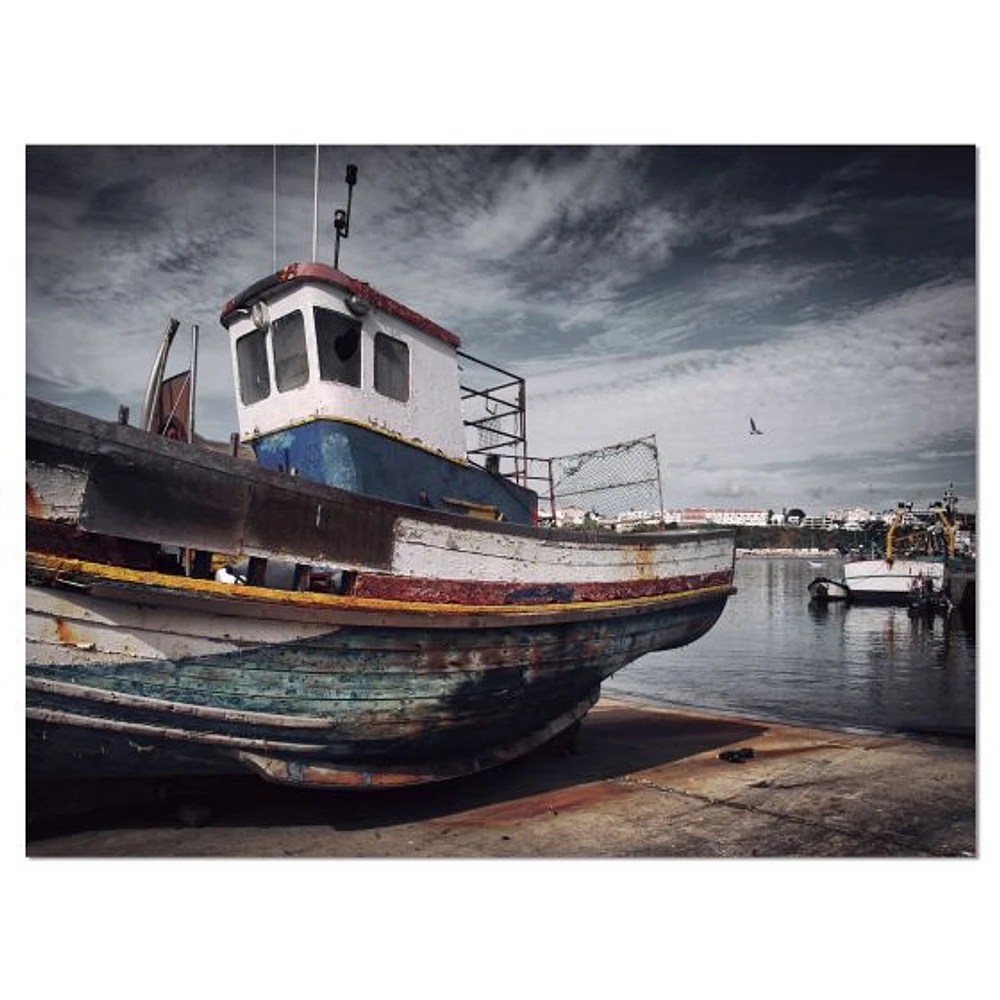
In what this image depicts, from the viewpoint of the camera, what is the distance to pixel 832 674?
13.8 m

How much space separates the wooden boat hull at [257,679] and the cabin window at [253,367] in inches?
72.7

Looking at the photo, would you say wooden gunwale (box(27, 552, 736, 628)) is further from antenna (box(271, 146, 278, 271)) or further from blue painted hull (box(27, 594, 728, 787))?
antenna (box(271, 146, 278, 271))

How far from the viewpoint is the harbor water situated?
10.1m

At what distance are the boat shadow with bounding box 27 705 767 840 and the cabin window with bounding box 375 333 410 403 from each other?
2.79m

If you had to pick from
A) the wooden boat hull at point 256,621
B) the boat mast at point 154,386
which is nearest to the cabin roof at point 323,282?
the boat mast at point 154,386

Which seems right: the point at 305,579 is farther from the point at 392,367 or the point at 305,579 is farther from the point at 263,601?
the point at 392,367

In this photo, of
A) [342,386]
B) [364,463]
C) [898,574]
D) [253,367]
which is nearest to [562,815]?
[364,463]

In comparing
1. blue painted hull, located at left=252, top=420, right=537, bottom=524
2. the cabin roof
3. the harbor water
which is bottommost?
the harbor water

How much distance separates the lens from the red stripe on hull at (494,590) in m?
3.95

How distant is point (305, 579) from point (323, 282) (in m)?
1.92

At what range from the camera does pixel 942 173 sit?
4.59 m

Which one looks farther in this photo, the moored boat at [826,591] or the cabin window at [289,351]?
the moored boat at [826,591]

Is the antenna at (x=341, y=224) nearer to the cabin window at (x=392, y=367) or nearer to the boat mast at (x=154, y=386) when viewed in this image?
the cabin window at (x=392, y=367)

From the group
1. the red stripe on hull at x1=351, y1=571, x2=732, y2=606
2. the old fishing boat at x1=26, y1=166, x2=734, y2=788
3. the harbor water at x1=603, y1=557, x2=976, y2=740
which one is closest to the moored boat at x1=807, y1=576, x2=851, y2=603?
the harbor water at x1=603, y1=557, x2=976, y2=740
